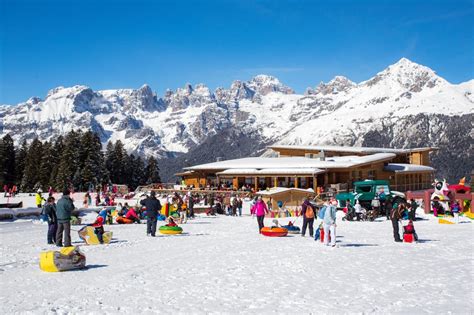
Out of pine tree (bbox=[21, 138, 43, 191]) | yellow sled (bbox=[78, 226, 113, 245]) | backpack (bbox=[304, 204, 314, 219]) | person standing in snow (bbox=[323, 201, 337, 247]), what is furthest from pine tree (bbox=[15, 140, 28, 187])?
person standing in snow (bbox=[323, 201, 337, 247])

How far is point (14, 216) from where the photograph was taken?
90.6 ft

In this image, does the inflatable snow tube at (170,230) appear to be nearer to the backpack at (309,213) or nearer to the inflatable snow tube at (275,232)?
the inflatable snow tube at (275,232)

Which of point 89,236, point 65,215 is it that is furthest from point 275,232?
point 65,215

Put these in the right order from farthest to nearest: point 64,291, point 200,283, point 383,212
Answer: point 383,212
point 200,283
point 64,291

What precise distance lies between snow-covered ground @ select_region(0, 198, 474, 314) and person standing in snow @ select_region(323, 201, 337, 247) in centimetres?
39

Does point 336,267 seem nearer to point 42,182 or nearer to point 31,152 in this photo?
point 42,182

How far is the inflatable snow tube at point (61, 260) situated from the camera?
39.5ft

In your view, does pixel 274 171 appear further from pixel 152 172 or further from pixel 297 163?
pixel 152 172

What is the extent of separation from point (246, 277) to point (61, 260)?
15.7 feet

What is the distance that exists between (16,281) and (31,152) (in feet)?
217

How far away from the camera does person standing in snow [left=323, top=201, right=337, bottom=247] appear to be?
16589mm

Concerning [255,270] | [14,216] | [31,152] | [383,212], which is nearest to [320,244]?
[255,270]

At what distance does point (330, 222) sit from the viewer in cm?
1670

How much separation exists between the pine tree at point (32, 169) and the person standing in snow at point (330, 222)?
58.0m
